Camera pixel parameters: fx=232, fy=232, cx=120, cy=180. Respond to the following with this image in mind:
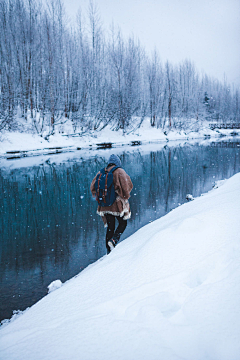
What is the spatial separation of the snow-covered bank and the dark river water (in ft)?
26.2

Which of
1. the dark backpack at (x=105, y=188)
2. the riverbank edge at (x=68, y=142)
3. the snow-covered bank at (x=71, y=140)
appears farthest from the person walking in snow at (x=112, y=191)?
the snow-covered bank at (x=71, y=140)

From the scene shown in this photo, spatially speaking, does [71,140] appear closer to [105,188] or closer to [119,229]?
[119,229]

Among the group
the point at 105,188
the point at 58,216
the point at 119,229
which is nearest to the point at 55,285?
the point at 119,229

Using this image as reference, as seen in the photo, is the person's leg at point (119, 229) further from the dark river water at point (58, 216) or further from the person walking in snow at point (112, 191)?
the dark river water at point (58, 216)

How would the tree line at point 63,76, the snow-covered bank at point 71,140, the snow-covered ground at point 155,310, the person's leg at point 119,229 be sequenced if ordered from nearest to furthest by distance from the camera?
the snow-covered ground at point 155,310 < the person's leg at point 119,229 < the snow-covered bank at point 71,140 < the tree line at point 63,76

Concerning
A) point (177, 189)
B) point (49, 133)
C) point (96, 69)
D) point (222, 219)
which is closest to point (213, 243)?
point (222, 219)

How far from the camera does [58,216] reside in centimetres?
657

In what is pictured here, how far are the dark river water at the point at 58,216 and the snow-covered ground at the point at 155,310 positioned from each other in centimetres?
152

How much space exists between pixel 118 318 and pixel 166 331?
37cm

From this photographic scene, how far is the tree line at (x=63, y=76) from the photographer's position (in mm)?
25953

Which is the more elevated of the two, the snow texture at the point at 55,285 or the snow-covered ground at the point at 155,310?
the snow-covered ground at the point at 155,310

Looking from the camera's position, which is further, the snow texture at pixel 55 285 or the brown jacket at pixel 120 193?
the brown jacket at pixel 120 193

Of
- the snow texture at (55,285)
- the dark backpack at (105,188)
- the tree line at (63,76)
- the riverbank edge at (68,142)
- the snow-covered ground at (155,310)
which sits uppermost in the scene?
the tree line at (63,76)

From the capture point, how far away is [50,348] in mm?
1575
